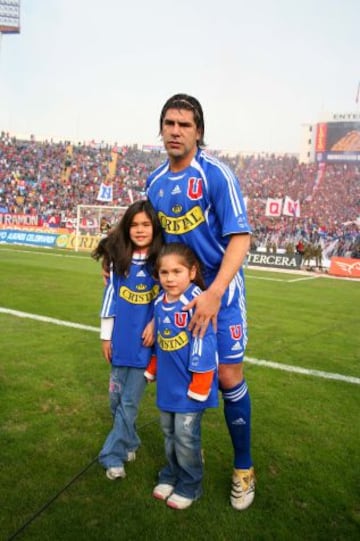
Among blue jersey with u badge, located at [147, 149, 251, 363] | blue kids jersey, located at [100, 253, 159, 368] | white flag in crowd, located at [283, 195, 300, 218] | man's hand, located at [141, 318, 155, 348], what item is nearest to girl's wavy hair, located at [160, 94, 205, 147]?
blue jersey with u badge, located at [147, 149, 251, 363]

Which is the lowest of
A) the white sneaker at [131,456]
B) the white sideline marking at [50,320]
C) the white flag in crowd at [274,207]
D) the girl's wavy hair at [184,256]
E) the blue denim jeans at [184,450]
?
the white sideline marking at [50,320]

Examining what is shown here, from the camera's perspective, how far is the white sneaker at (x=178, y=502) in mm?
3004

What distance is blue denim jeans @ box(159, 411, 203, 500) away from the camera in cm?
293

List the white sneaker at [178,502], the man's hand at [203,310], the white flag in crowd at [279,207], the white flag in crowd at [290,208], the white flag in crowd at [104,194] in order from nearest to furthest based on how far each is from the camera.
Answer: the man's hand at [203,310] < the white sneaker at [178,502] < the white flag in crowd at [290,208] < the white flag in crowd at [279,207] < the white flag in crowd at [104,194]

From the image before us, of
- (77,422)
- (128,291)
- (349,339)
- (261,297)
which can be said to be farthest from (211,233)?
(261,297)

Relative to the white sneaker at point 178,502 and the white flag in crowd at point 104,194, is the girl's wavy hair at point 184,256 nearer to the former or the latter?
the white sneaker at point 178,502

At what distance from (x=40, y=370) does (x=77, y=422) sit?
145cm

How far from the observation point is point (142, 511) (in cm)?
296

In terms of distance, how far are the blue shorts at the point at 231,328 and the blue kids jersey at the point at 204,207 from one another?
175 mm

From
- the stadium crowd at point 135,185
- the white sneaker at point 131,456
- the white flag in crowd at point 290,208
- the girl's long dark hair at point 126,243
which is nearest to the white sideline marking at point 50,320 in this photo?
the white sneaker at point 131,456

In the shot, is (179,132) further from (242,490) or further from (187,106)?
(242,490)

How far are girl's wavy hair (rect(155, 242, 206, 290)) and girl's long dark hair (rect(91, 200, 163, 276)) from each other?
0.71 feet

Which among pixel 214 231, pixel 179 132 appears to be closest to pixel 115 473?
pixel 214 231

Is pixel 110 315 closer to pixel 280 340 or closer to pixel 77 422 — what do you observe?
pixel 77 422
